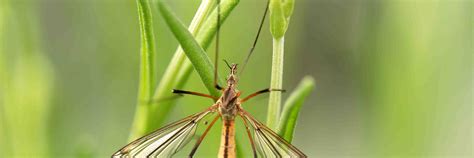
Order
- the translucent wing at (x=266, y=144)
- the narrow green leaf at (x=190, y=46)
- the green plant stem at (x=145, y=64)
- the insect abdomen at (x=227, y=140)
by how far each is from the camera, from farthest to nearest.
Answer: the insect abdomen at (x=227, y=140) < the translucent wing at (x=266, y=144) < the green plant stem at (x=145, y=64) < the narrow green leaf at (x=190, y=46)

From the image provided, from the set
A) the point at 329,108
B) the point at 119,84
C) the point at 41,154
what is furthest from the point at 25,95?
the point at 329,108

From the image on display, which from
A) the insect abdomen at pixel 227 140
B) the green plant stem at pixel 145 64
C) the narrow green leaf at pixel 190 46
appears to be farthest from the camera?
the insect abdomen at pixel 227 140

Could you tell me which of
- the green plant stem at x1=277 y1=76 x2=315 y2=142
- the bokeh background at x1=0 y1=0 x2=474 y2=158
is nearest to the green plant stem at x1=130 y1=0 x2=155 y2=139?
the bokeh background at x1=0 y1=0 x2=474 y2=158

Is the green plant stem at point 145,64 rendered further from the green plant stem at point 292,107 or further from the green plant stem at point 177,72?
the green plant stem at point 292,107

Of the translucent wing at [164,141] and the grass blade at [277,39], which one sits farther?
the translucent wing at [164,141]

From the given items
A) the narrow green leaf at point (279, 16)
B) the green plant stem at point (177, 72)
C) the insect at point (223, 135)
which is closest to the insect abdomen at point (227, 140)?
the insect at point (223, 135)

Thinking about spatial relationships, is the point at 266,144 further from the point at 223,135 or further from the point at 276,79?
the point at 276,79

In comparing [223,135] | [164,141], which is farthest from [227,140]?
[164,141]
